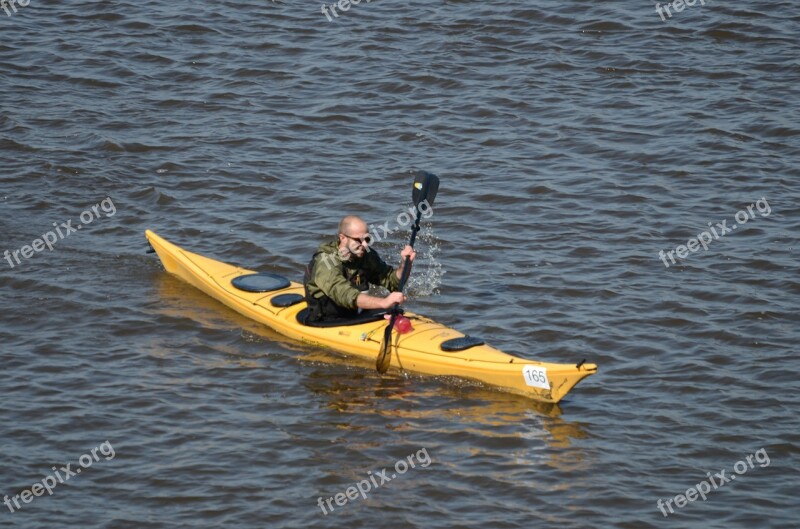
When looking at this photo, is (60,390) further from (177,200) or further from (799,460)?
(799,460)

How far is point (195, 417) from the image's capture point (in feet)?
24.6

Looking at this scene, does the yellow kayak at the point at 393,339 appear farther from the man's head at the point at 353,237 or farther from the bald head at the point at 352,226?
the bald head at the point at 352,226

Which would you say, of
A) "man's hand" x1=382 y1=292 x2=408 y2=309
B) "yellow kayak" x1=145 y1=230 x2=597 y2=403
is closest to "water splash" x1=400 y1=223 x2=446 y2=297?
"yellow kayak" x1=145 y1=230 x2=597 y2=403

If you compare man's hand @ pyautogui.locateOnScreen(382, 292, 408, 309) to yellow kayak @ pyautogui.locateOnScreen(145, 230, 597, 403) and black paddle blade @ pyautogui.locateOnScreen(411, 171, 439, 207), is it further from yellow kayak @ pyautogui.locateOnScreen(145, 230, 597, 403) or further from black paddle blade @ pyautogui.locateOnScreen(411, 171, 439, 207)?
black paddle blade @ pyautogui.locateOnScreen(411, 171, 439, 207)

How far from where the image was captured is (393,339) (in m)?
8.15

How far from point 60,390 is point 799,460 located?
4.84 meters

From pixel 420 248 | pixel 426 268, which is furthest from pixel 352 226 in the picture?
pixel 420 248

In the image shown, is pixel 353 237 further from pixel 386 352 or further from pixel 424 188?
pixel 424 188

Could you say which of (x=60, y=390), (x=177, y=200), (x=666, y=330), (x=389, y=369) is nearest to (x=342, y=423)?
(x=389, y=369)

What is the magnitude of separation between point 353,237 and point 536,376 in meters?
1.66

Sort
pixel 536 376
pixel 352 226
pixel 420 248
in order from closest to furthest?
pixel 536 376 < pixel 352 226 < pixel 420 248

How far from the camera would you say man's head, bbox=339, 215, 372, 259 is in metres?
8.09

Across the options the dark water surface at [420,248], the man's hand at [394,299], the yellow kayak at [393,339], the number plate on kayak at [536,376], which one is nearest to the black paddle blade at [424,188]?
the dark water surface at [420,248]

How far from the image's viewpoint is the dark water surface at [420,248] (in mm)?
6824
